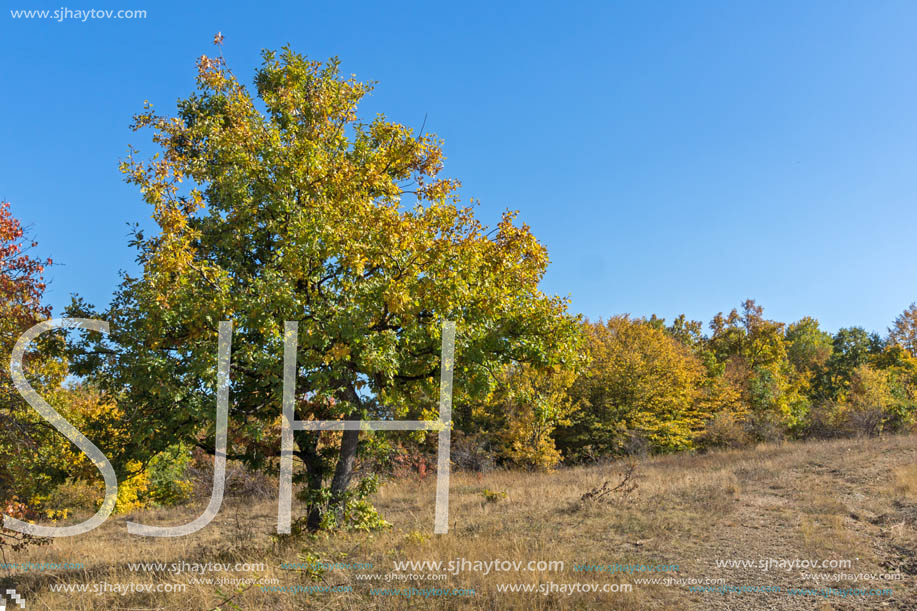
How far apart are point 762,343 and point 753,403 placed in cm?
1406

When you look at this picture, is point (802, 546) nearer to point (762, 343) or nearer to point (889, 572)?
point (889, 572)

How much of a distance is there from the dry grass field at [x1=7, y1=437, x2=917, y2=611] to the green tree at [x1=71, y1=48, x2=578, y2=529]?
91.3 inches

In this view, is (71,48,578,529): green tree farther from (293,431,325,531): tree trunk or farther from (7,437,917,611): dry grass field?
(7,437,917,611): dry grass field

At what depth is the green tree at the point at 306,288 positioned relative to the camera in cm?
973

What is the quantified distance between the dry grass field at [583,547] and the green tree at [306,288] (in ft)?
7.61

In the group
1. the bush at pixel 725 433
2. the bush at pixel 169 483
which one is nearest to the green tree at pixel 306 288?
the bush at pixel 169 483

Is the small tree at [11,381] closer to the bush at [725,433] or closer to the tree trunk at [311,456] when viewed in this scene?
the tree trunk at [311,456]

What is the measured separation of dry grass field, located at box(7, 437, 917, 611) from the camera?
7.66 m

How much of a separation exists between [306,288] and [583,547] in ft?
23.2

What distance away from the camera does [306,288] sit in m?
10.5

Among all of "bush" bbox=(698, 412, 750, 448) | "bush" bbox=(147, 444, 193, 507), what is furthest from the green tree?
"bush" bbox=(698, 412, 750, 448)

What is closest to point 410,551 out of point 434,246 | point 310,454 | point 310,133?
point 310,454

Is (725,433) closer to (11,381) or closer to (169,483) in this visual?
(169,483)

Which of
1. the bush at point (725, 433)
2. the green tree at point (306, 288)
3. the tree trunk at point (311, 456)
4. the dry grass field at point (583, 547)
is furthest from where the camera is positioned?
the bush at point (725, 433)
